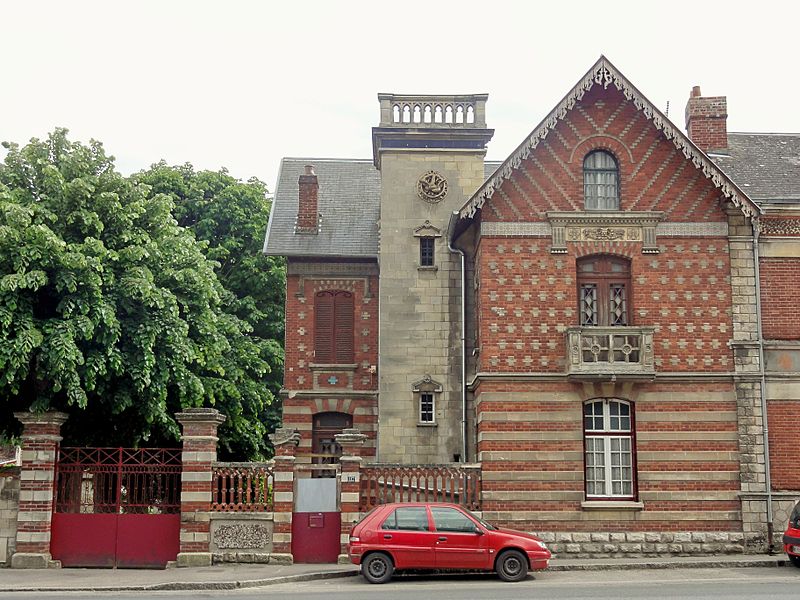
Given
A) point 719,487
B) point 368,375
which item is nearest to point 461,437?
point 368,375

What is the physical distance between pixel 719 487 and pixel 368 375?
11.3 metres

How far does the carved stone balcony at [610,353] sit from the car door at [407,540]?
5.71m

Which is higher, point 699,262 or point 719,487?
point 699,262

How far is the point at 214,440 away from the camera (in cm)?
2048

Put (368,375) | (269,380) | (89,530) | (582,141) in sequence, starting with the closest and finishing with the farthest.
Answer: (89,530) < (582,141) < (368,375) < (269,380)

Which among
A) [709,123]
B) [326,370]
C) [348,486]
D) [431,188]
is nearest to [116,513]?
[348,486]

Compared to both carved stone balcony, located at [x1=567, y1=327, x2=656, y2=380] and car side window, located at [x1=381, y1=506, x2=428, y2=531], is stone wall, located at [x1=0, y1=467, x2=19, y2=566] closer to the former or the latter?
car side window, located at [x1=381, y1=506, x2=428, y2=531]

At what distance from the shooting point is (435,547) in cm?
1828

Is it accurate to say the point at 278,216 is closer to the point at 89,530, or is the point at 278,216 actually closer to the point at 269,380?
the point at 269,380

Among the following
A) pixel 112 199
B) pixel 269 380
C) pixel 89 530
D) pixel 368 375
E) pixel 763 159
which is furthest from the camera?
pixel 269 380

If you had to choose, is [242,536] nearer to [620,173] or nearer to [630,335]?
[630,335]

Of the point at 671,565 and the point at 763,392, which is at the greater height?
the point at 763,392

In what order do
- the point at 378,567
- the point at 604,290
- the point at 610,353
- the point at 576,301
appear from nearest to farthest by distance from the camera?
1. the point at 378,567
2. the point at 610,353
3. the point at 576,301
4. the point at 604,290

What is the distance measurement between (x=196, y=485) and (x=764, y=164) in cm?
1690
